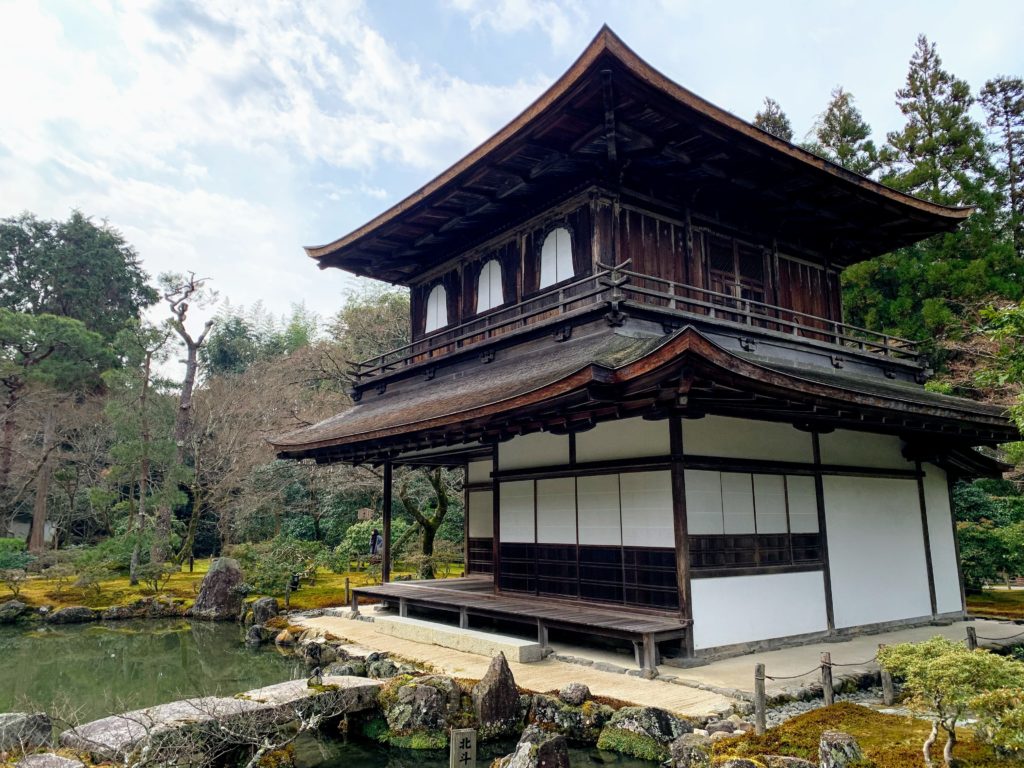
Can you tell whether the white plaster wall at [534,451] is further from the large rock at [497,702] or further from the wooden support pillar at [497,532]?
the large rock at [497,702]

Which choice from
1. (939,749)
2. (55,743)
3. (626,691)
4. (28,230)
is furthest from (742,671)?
(28,230)

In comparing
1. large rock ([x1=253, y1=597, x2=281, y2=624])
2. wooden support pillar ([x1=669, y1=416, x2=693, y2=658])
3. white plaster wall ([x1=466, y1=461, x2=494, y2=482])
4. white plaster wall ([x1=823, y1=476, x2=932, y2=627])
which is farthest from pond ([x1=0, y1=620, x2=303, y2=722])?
white plaster wall ([x1=823, y1=476, x2=932, y2=627])

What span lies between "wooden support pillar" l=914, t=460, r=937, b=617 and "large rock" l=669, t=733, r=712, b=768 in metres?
7.80

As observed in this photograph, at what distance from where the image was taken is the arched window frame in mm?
11406

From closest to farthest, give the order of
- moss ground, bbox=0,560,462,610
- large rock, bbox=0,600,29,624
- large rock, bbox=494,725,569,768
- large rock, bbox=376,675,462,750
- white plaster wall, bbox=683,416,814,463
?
large rock, bbox=494,725,569,768
large rock, bbox=376,675,462,750
white plaster wall, bbox=683,416,814,463
large rock, bbox=0,600,29,624
moss ground, bbox=0,560,462,610

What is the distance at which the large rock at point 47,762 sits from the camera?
5.38 metres

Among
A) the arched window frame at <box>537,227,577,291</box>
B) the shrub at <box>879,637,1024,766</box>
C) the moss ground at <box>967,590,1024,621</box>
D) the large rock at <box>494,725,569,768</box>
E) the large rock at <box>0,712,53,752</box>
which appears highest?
the arched window frame at <box>537,227,577,291</box>

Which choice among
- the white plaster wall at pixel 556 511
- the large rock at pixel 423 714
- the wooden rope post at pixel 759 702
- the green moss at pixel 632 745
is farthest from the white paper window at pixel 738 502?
the large rock at pixel 423 714

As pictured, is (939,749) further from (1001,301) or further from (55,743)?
(1001,301)

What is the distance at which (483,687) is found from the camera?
7.01 m

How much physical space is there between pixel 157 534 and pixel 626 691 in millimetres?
17741

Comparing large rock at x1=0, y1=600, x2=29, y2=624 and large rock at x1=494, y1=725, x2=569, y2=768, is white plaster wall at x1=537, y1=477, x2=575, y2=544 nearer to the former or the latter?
large rock at x1=494, y1=725, x2=569, y2=768

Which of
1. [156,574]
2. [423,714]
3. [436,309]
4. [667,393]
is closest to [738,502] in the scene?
[667,393]

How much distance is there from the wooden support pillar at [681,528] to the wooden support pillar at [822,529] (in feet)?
8.92
